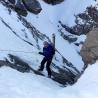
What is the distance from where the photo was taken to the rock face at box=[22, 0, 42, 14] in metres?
34.0

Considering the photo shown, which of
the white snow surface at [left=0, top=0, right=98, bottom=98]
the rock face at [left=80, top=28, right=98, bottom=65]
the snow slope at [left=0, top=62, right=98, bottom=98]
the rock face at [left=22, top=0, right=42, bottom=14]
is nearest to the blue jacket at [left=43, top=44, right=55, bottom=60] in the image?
the white snow surface at [left=0, top=0, right=98, bottom=98]

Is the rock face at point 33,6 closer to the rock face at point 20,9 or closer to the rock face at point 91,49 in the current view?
the rock face at point 20,9

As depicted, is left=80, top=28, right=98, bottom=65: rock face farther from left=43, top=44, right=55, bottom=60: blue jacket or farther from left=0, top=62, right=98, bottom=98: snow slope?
left=43, top=44, right=55, bottom=60: blue jacket

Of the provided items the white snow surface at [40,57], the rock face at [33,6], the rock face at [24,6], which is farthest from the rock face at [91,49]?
the rock face at [33,6]

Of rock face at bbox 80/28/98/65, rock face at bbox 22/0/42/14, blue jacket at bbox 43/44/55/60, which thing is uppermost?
rock face at bbox 80/28/98/65

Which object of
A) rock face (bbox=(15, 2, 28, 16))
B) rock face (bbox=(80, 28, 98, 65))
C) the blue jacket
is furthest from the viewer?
rock face (bbox=(15, 2, 28, 16))

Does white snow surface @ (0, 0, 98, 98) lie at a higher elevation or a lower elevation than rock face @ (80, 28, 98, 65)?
lower

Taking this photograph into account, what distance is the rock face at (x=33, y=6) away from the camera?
34031 millimetres

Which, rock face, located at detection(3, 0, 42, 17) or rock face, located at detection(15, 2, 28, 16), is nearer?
rock face, located at detection(3, 0, 42, 17)

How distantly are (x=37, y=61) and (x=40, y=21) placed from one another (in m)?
11.4

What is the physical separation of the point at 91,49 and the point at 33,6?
16899 mm

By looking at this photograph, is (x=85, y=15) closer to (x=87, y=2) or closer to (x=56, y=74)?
(x=87, y=2)

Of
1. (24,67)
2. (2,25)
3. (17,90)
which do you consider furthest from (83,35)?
(17,90)

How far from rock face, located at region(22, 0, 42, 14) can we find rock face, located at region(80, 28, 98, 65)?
15.6 meters
